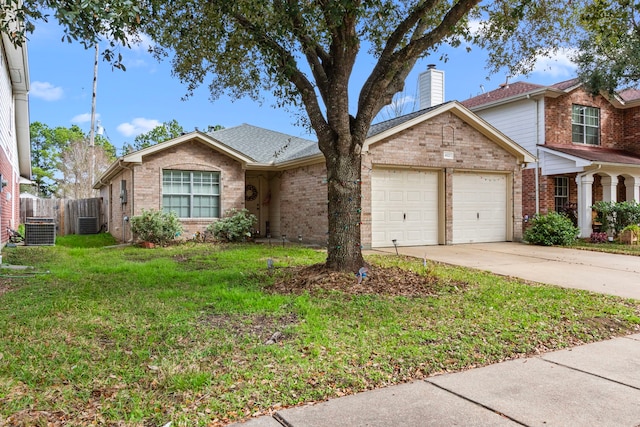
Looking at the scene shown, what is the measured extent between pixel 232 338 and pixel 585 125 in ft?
60.7

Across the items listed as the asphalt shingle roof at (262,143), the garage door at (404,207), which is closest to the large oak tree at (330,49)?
the garage door at (404,207)

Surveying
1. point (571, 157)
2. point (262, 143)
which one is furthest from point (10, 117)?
point (571, 157)

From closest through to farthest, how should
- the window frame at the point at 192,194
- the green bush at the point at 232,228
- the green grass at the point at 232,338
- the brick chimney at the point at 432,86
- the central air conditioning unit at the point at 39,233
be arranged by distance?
1. the green grass at the point at 232,338
2. the central air conditioning unit at the point at 39,233
3. the window frame at the point at 192,194
4. the green bush at the point at 232,228
5. the brick chimney at the point at 432,86

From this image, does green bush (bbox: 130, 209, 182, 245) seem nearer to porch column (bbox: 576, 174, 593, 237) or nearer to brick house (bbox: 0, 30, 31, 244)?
brick house (bbox: 0, 30, 31, 244)

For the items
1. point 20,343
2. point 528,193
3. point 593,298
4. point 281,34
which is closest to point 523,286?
point 593,298

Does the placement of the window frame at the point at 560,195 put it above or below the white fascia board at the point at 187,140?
below

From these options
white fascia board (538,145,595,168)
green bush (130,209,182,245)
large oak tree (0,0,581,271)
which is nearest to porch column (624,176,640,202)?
white fascia board (538,145,595,168)

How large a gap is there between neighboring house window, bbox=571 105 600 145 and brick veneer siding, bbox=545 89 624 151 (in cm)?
19

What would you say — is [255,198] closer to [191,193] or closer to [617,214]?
[191,193]

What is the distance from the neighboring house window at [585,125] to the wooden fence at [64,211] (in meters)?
20.5

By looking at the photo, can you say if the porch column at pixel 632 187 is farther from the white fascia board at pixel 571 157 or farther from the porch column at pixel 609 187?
the white fascia board at pixel 571 157

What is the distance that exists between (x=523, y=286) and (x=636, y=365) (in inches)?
128

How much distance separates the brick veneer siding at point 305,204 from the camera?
13.3 m

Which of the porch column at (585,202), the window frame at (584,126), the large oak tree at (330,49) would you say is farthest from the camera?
the window frame at (584,126)
